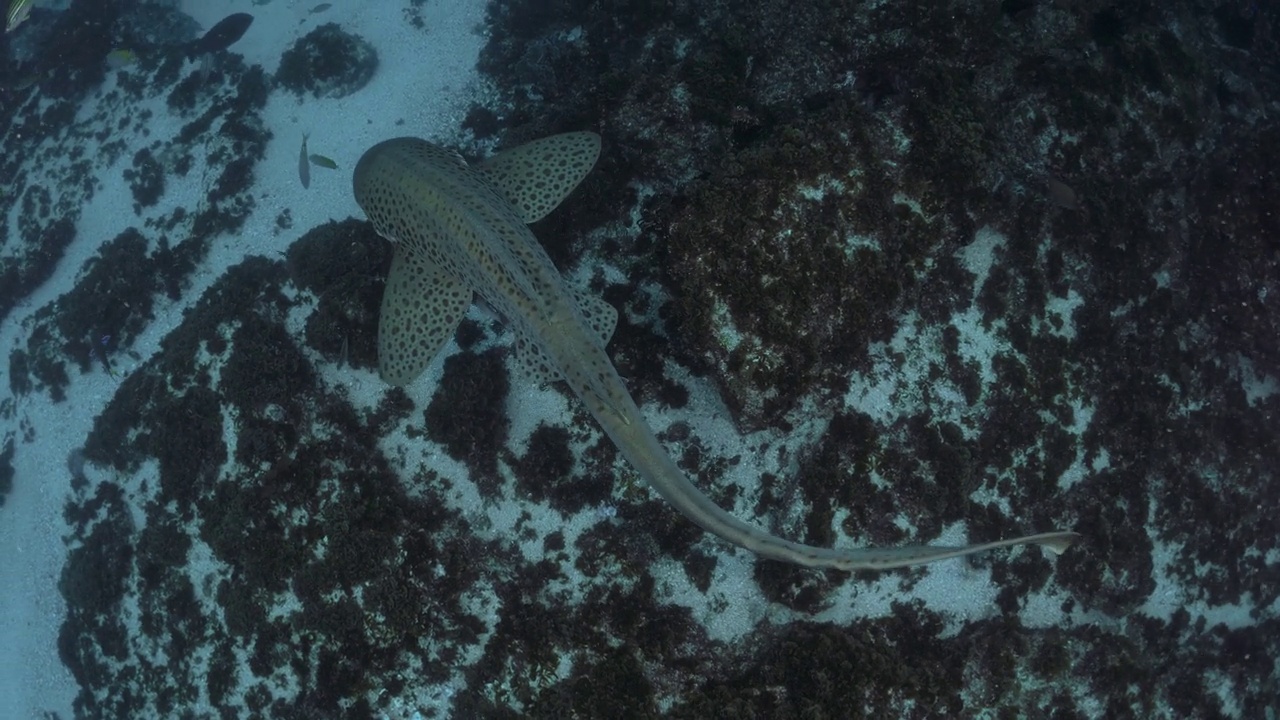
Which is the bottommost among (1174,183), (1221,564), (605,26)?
(1221,564)

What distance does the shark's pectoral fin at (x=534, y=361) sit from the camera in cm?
778

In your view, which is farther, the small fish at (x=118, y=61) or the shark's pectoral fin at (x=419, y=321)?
the small fish at (x=118, y=61)

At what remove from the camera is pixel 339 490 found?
9.05m

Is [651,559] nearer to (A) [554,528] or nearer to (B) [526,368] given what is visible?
(A) [554,528]

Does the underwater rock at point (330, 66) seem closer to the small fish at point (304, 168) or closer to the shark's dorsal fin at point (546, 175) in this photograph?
the small fish at point (304, 168)

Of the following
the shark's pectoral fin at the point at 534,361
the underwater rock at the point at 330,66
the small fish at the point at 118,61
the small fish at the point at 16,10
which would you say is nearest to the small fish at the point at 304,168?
the underwater rock at the point at 330,66

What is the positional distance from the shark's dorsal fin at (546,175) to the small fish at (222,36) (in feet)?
38.9

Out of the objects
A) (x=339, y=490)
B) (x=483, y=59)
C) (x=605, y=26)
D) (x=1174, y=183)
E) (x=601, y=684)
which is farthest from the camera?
(x=483, y=59)

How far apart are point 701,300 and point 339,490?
5127 mm

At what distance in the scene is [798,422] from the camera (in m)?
8.19

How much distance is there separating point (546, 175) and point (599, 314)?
2.26 meters

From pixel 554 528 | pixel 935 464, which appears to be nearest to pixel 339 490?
pixel 554 528

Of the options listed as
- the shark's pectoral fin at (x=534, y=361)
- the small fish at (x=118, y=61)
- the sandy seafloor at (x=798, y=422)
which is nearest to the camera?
the shark's pectoral fin at (x=534, y=361)

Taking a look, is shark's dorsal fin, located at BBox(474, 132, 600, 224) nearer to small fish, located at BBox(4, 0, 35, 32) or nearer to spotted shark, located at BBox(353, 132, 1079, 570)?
spotted shark, located at BBox(353, 132, 1079, 570)
